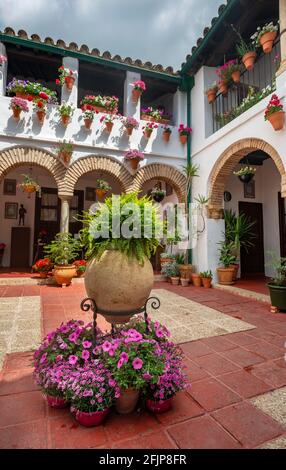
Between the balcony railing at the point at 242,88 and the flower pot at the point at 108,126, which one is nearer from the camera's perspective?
the balcony railing at the point at 242,88

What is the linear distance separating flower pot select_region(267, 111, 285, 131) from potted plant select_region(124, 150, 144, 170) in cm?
309

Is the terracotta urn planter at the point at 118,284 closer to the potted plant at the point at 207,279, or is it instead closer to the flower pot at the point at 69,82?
the potted plant at the point at 207,279

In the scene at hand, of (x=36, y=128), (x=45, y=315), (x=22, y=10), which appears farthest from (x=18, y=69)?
(x=45, y=315)

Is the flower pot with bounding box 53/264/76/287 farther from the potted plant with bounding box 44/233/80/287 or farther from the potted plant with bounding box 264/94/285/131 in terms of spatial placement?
the potted plant with bounding box 264/94/285/131

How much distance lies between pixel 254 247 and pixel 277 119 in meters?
4.28

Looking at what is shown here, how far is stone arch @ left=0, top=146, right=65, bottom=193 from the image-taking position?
18.0ft

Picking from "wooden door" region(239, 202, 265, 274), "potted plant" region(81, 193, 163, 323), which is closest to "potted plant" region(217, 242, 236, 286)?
"wooden door" region(239, 202, 265, 274)

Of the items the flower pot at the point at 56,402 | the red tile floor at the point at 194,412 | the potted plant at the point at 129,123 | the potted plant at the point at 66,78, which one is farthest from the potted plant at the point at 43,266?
the flower pot at the point at 56,402

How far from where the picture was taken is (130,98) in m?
6.45

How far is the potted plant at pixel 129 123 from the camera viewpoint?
611 centimetres

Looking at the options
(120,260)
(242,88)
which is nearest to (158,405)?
(120,260)

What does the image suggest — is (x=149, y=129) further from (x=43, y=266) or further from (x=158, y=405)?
(x=158, y=405)

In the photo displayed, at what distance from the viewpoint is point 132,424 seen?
4.80ft

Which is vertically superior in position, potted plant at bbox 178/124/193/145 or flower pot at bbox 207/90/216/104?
flower pot at bbox 207/90/216/104
